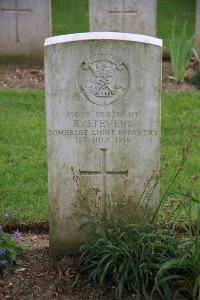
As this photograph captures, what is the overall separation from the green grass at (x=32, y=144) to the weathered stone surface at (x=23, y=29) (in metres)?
1.61

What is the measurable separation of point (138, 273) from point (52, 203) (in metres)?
0.71

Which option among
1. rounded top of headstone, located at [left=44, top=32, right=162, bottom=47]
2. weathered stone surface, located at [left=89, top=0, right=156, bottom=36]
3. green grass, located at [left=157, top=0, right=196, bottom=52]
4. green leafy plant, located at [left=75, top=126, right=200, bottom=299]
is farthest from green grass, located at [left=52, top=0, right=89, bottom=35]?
green leafy plant, located at [left=75, top=126, right=200, bottom=299]

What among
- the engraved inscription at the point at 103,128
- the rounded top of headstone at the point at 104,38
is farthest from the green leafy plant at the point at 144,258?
the rounded top of headstone at the point at 104,38

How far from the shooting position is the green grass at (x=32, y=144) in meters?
4.97

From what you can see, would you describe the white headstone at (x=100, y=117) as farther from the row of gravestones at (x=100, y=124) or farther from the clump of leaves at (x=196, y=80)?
the clump of leaves at (x=196, y=80)

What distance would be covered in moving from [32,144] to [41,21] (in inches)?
128

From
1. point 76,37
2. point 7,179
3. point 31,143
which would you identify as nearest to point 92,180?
point 76,37

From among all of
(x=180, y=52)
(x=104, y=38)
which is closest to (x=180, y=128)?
(x=180, y=52)

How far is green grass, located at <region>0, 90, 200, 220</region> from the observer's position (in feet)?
16.3

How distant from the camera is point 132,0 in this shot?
873 cm

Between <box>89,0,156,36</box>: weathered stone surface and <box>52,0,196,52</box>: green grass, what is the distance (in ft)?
3.58

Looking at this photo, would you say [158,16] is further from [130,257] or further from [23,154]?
[130,257]

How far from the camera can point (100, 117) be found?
12.3 feet

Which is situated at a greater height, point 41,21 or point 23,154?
point 41,21
